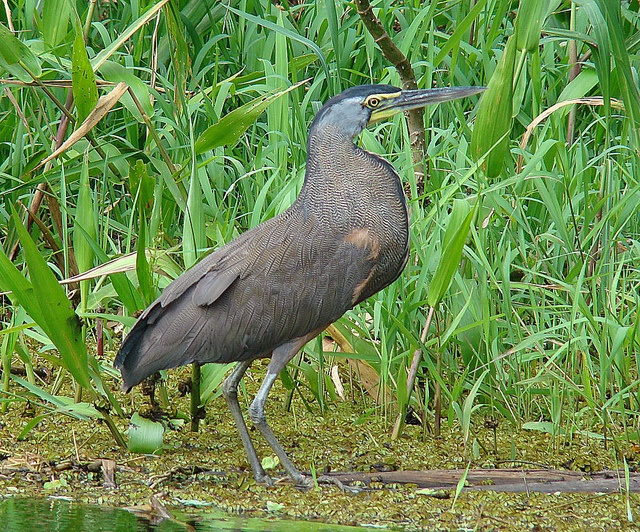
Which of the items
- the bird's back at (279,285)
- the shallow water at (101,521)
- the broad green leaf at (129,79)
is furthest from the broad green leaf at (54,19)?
the shallow water at (101,521)

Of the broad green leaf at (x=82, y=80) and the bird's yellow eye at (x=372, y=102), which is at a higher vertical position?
the broad green leaf at (x=82, y=80)

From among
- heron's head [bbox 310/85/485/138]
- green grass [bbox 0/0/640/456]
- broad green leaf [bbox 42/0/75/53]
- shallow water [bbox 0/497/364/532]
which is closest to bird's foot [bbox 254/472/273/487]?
shallow water [bbox 0/497/364/532]

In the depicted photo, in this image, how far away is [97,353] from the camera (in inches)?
193

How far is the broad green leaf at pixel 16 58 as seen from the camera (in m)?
3.92

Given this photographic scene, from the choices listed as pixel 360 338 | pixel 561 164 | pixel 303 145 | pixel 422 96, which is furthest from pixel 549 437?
pixel 303 145

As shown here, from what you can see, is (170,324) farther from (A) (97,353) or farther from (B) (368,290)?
(A) (97,353)

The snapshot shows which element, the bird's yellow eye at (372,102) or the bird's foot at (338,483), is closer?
the bird's foot at (338,483)

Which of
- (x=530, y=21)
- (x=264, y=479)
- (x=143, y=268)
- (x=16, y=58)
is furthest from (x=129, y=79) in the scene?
(x=264, y=479)

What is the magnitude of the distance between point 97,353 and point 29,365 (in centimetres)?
58

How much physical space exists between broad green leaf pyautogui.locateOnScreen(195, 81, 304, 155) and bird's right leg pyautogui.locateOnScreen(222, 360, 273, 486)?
924 millimetres

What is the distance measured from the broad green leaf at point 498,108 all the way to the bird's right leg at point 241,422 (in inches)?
50.4

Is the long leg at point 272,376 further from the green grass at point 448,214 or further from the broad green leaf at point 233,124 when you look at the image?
the broad green leaf at point 233,124

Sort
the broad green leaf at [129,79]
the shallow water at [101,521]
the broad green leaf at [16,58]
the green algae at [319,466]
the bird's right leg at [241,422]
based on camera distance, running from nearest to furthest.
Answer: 1. the shallow water at [101,521]
2. the green algae at [319,466]
3. the bird's right leg at [241,422]
4. the broad green leaf at [16,58]
5. the broad green leaf at [129,79]

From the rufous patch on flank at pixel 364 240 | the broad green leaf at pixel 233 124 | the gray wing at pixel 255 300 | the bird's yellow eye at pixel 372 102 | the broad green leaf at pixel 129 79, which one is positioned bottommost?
the gray wing at pixel 255 300
